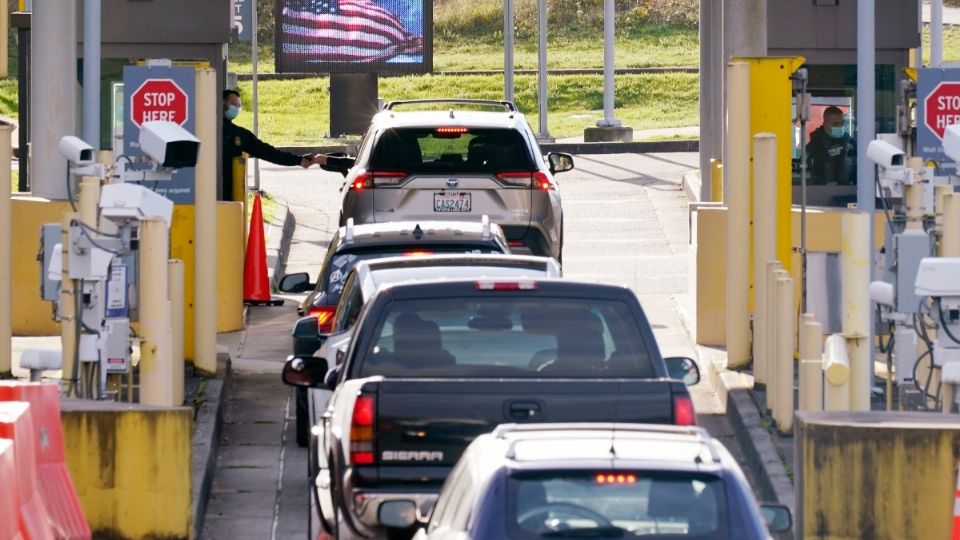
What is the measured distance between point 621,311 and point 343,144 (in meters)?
26.0

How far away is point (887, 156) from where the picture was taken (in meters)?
12.2

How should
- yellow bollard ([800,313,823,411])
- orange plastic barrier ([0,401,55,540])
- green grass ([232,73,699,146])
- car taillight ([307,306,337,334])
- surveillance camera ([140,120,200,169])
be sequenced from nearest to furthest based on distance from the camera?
orange plastic barrier ([0,401,55,540]) → yellow bollard ([800,313,823,411]) → surveillance camera ([140,120,200,169]) → car taillight ([307,306,337,334]) → green grass ([232,73,699,146])

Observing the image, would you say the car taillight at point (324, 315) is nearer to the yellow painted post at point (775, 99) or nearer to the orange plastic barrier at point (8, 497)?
the yellow painted post at point (775, 99)

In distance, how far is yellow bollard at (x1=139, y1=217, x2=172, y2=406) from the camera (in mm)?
11227

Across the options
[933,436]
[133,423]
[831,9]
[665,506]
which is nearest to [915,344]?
[933,436]

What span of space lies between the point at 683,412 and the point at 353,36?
2036 cm

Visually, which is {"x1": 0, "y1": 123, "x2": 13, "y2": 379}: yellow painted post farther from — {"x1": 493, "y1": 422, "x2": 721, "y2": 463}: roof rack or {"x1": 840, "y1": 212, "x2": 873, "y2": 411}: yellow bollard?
{"x1": 493, "y1": 422, "x2": 721, "y2": 463}: roof rack

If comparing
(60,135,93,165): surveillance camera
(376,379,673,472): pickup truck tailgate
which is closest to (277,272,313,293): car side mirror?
(60,135,93,165): surveillance camera

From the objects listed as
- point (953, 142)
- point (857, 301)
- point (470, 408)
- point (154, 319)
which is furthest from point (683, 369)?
point (953, 142)

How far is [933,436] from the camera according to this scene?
957 centimetres

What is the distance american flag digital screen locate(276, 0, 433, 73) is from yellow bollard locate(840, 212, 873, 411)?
1687 centimetres

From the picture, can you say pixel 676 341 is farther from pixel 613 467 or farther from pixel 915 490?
pixel 613 467

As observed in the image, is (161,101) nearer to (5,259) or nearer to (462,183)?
(5,259)

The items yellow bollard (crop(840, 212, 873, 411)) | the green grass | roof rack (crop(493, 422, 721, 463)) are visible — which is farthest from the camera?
the green grass
